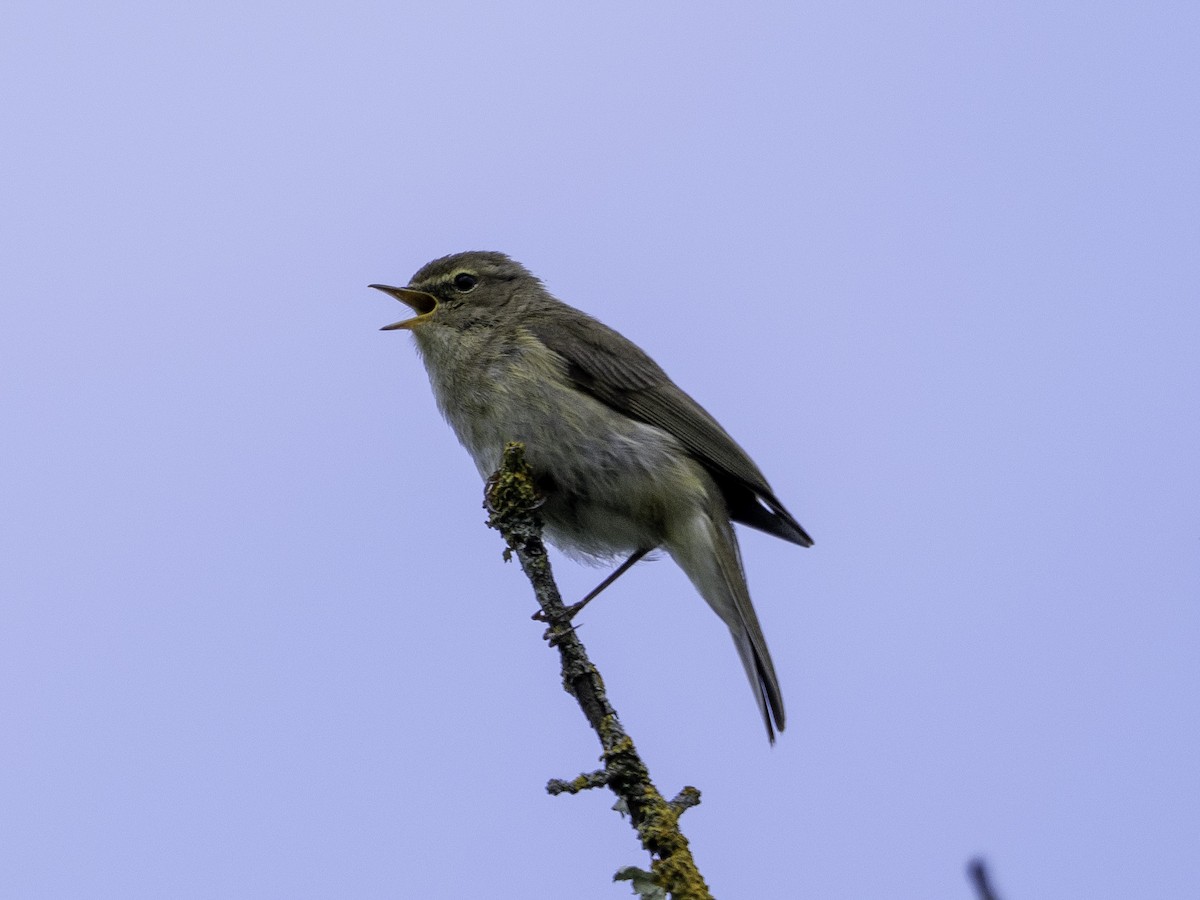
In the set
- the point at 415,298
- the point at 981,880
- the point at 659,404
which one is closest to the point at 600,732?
the point at 981,880

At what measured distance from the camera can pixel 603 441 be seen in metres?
5.66

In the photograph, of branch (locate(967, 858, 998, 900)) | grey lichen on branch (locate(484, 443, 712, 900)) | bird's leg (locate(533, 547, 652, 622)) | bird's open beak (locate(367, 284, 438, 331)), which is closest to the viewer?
branch (locate(967, 858, 998, 900))

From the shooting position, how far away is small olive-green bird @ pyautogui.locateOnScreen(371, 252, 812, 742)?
18.4ft

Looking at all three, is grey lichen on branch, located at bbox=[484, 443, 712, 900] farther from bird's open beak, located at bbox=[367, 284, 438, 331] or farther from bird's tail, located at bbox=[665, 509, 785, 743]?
bird's open beak, located at bbox=[367, 284, 438, 331]

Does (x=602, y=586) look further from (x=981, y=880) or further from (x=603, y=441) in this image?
(x=981, y=880)

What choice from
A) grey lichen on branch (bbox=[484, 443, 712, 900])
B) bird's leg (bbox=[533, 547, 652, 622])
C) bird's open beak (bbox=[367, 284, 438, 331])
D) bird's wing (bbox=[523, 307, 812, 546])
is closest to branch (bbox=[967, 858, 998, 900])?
grey lichen on branch (bbox=[484, 443, 712, 900])

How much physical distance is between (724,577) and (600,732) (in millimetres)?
2427

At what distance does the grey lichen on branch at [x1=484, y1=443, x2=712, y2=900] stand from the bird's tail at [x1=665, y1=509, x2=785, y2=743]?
1.33 m

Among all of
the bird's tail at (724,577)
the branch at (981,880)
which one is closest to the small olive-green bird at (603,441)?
the bird's tail at (724,577)

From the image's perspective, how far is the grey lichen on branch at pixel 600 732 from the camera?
2.98m

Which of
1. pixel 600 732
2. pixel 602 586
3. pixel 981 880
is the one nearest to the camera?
pixel 981 880

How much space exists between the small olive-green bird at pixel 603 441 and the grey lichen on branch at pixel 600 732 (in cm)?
105

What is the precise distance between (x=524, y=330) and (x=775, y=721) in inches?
82.7

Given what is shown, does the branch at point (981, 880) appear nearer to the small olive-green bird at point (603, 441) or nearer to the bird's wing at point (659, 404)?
the small olive-green bird at point (603, 441)
